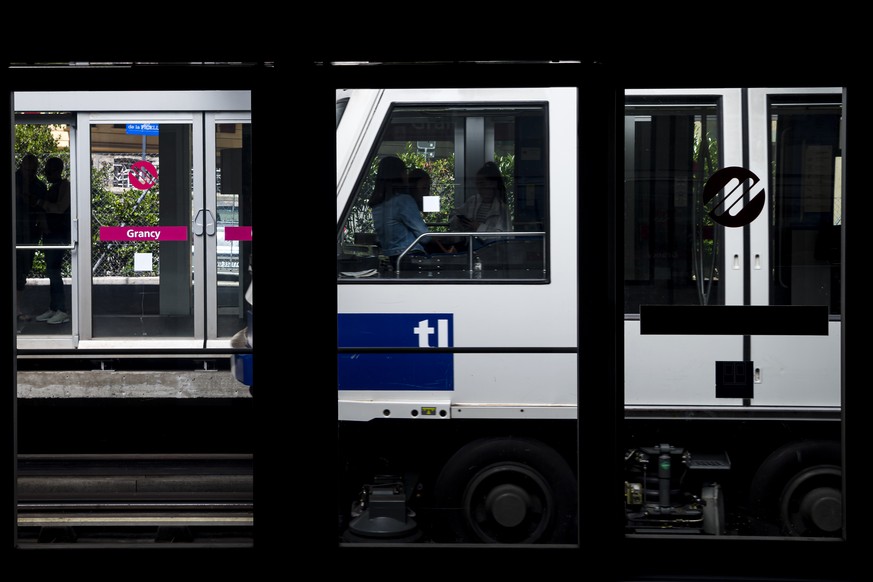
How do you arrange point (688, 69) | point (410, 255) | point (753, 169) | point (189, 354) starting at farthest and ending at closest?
point (189, 354) → point (410, 255) → point (753, 169) → point (688, 69)

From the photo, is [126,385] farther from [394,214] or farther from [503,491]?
[503,491]

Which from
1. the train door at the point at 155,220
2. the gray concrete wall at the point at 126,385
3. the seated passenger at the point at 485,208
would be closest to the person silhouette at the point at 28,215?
the train door at the point at 155,220

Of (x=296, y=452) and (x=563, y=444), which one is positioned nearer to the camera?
(x=296, y=452)

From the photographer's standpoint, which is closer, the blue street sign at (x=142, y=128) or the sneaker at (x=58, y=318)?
the blue street sign at (x=142, y=128)

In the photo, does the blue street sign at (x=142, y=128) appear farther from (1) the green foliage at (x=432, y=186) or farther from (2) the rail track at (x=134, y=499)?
(1) the green foliage at (x=432, y=186)

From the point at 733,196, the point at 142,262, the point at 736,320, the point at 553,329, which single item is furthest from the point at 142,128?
the point at 736,320

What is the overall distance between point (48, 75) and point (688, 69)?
7.18 ft

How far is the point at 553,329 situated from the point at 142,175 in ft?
12.0

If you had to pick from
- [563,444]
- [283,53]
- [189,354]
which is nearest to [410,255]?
[563,444]

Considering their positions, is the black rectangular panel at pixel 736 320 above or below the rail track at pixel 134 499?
above

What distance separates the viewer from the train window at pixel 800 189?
430 cm

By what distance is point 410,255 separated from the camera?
471cm

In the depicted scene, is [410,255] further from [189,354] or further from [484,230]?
[189,354]

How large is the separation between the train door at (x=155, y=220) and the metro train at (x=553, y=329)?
2579 millimetres
